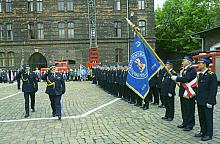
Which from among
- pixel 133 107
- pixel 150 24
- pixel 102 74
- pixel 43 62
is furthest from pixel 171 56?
pixel 133 107

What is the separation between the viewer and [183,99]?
9.14 m

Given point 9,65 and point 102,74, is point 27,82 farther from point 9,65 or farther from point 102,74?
point 9,65

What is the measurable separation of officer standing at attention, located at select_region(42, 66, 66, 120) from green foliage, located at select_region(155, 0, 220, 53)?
3842 centimetres

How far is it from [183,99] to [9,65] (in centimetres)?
3638

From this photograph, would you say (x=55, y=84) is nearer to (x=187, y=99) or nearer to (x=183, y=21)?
(x=187, y=99)

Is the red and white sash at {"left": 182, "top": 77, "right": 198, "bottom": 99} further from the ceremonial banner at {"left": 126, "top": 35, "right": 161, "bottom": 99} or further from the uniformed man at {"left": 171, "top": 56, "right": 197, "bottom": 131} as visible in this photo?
the ceremonial banner at {"left": 126, "top": 35, "right": 161, "bottom": 99}

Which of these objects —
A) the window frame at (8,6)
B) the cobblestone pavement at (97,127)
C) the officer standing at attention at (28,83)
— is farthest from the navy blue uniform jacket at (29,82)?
the window frame at (8,6)

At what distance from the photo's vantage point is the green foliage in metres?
48.4

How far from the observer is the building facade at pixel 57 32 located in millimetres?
A: 42219

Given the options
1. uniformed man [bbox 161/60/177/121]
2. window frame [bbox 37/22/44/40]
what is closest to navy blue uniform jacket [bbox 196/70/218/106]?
uniformed man [bbox 161/60/177/121]

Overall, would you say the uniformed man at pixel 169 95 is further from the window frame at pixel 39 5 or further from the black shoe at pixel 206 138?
the window frame at pixel 39 5

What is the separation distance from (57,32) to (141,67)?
31.7 m

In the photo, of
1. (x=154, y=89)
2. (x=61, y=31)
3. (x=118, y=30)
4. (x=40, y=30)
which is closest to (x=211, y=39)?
(x=118, y=30)

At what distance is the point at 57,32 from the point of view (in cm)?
4247
